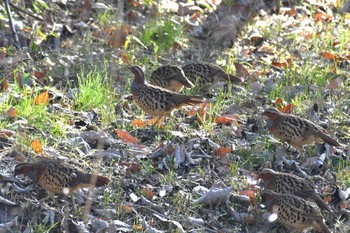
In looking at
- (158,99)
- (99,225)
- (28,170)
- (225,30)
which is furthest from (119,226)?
(225,30)

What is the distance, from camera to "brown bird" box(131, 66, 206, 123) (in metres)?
8.22

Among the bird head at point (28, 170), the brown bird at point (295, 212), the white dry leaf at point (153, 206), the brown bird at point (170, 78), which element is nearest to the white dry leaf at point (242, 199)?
the brown bird at point (295, 212)

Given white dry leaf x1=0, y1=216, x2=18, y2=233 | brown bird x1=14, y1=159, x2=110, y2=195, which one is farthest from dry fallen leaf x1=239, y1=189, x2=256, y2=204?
white dry leaf x1=0, y1=216, x2=18, y2=233

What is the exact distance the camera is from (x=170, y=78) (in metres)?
9.04

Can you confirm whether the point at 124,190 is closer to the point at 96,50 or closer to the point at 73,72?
the point at 73,72

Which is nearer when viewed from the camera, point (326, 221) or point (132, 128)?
point (326, 221)

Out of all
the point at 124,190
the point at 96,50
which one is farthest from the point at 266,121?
the point at 96,50

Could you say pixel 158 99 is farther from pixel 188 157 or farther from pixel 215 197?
pixel 215 197

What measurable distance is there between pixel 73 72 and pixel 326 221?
140 inches

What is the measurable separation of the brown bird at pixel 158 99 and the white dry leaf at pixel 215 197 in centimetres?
133

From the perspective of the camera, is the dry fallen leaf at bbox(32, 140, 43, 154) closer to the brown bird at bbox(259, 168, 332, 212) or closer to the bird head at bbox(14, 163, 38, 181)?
the bird head at bbox(14, 163, 38, 181)

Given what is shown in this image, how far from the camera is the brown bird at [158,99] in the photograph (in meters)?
8.22

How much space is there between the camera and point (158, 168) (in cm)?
750

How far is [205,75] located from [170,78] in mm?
415
